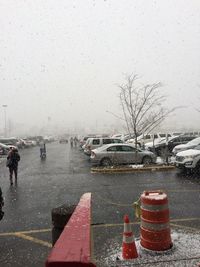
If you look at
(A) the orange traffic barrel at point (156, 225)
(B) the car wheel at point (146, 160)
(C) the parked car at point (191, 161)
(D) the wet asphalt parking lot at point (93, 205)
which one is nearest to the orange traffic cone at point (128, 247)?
(D) the wet asphalt parking lot at point (93, 205)

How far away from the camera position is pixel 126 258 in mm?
6051

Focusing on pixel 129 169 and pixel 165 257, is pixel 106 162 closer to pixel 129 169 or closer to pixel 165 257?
pixel 129 169

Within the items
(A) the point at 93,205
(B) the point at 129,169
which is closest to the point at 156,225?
(A) the point at 93,205

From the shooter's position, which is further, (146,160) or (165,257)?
(146,160)

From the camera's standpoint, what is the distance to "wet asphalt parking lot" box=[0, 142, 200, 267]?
6863 millimetres

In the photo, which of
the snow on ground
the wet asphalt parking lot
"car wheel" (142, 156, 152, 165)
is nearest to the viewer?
the snow on ground

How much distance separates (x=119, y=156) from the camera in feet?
73.6

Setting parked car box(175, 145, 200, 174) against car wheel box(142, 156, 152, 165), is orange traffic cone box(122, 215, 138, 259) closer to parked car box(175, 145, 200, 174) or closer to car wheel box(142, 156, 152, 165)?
parked car box(175, 145, 200, 174)

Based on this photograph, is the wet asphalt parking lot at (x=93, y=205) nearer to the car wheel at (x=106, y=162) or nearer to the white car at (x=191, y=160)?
the white car at (x=191, y=160)

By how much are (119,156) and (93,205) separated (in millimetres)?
11736

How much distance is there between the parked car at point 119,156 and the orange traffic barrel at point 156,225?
15850 mm

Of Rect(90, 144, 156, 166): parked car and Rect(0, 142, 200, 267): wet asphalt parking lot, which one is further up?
Rect(90, 144, 156, 166): parked car

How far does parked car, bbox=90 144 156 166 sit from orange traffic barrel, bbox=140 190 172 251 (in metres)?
15.9

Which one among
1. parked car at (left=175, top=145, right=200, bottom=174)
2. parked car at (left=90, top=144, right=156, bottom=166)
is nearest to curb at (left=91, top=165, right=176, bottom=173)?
parked car at (left=175, top=145, right=200, bottom=174)
